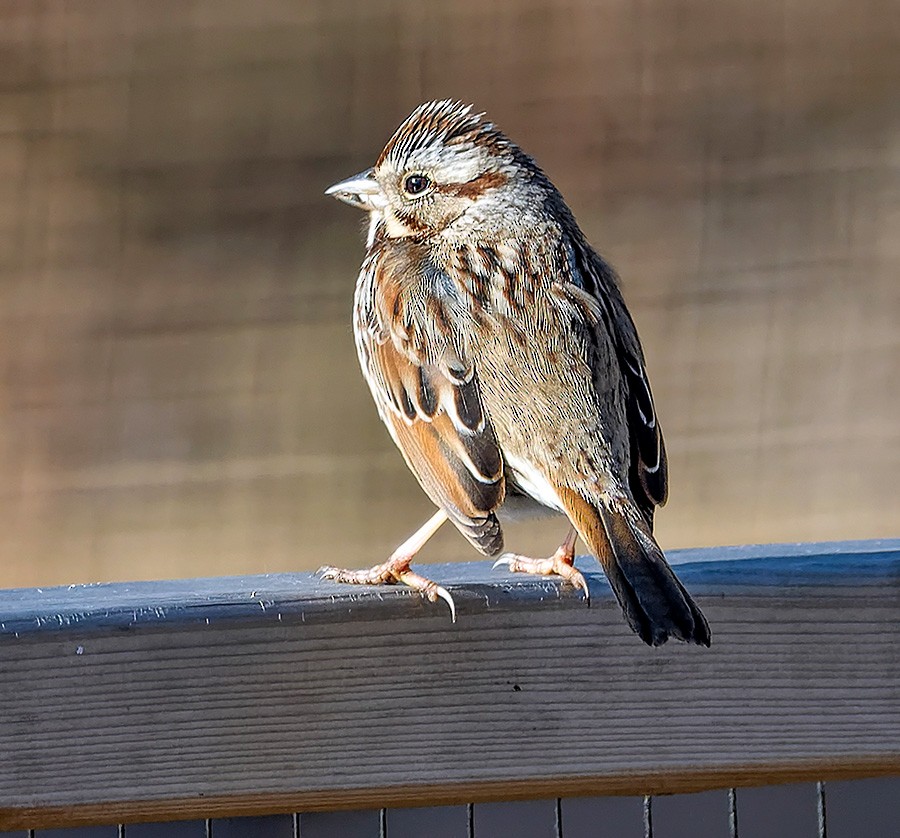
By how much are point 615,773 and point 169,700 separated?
48 cm

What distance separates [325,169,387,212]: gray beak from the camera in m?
3.08

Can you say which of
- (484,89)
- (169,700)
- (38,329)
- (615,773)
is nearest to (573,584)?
(615,773)

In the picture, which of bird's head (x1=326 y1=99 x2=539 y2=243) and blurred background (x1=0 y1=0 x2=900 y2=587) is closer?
bird's head (x1=326 y1=99 x2=539 y2=243)

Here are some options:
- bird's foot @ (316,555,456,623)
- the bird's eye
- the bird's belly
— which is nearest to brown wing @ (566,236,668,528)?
the bird's belly

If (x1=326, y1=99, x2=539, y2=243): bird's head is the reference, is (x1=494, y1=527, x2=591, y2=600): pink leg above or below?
below

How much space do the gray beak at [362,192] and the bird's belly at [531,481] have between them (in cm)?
64

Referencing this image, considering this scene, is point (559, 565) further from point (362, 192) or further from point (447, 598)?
point (362, 192)

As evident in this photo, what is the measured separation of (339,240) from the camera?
3.53m

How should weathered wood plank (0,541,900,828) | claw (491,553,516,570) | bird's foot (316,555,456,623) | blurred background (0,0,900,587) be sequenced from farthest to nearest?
blurred background (0,0,900,587) → claw (491,553,516,570) → bird's foot (316,555,456,623) → weathered wood plank (0,541,900,828)

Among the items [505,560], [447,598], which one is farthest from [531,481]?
[447,598]

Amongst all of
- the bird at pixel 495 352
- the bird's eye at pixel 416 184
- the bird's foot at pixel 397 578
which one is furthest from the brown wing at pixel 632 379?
the bird's foot at pixel 397 578

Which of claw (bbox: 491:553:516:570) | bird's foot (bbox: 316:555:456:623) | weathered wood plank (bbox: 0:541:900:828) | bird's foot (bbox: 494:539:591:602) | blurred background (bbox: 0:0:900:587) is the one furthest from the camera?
blurred background (bbox: 0:0:900:587)

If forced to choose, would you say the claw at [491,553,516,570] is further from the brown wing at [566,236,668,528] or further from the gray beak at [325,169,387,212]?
the gray beak at [325,169,387,212]

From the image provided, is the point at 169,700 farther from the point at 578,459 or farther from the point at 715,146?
the point at 715,146
